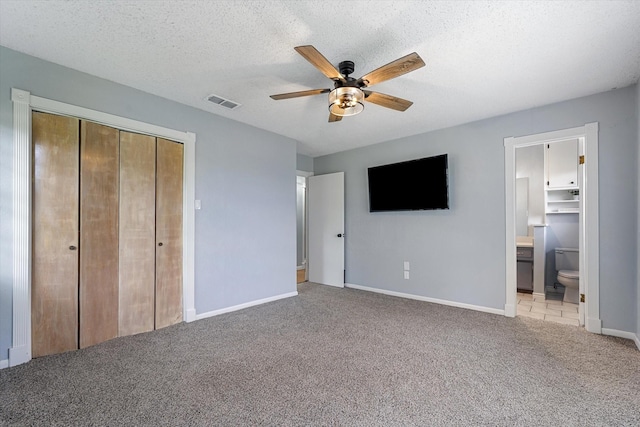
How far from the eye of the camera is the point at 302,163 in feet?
17.7

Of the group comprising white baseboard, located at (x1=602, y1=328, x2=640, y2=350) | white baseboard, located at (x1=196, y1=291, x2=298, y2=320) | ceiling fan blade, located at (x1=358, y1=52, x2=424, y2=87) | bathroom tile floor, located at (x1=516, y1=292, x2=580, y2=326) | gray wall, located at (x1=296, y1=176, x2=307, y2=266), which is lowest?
bathroom tile floor, located at (x1=516, y1=292, x2=580, y2=326)

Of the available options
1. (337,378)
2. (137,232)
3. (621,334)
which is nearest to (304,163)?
(137,232)

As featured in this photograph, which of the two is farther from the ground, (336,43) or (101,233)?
(336,43)

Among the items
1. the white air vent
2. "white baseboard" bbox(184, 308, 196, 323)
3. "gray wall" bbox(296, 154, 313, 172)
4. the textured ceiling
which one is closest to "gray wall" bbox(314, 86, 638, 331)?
"gray wall" bbox(296, 154, 313, 172)

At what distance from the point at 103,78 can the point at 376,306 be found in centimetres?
386

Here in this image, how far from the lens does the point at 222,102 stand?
308 centimetres

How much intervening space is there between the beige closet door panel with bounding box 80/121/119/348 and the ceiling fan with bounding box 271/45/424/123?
67.3 inches

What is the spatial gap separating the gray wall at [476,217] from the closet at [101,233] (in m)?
2.81

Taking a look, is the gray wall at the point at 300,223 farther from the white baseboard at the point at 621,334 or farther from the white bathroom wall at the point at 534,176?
the white baseboard at the point at 621,334

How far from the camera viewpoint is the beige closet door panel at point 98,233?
2.51m

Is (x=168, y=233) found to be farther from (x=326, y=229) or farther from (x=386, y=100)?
(x=326, y=229)

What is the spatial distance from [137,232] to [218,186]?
1002 millimetres

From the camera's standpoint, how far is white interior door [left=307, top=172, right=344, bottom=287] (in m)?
4.96

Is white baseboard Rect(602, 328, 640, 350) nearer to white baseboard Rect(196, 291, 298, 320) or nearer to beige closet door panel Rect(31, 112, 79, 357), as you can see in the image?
white baseboard Rect(196, 291, 298, 320)
